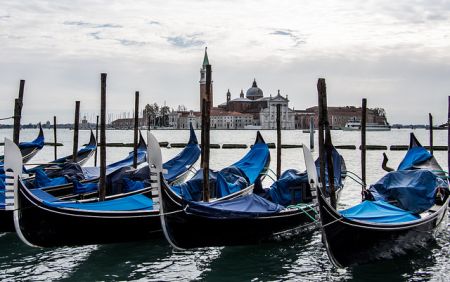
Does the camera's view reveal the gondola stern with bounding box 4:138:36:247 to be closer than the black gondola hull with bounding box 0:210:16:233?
Yes

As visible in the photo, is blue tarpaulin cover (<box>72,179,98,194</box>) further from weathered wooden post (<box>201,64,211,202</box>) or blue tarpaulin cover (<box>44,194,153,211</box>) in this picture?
weathered wooden post (<box>201,64,211,202</box>)

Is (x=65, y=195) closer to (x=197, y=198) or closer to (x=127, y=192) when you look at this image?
(x=127, y=192)

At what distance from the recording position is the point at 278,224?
7.82 metres

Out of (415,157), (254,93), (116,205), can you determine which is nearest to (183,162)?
(415,157)

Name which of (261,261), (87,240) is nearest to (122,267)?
(87,240)

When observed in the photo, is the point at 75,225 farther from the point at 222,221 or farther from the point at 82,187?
the point at 82,187

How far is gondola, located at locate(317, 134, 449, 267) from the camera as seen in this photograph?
6.27 metres

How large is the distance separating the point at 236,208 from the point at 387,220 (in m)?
1.86

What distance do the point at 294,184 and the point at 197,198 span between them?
1.56 meters

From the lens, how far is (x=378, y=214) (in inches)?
274

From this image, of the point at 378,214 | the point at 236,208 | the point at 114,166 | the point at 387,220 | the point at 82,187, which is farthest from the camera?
the point at 114,166

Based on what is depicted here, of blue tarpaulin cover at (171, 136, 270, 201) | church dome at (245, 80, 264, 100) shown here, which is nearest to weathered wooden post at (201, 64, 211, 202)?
blue tarpaulin cover at (171, 136, 270, 201)

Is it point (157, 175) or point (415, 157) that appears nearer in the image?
point (157, 175)

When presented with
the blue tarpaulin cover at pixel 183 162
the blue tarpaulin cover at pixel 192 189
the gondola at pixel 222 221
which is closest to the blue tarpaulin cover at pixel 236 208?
the gondola at pixel 222 221
